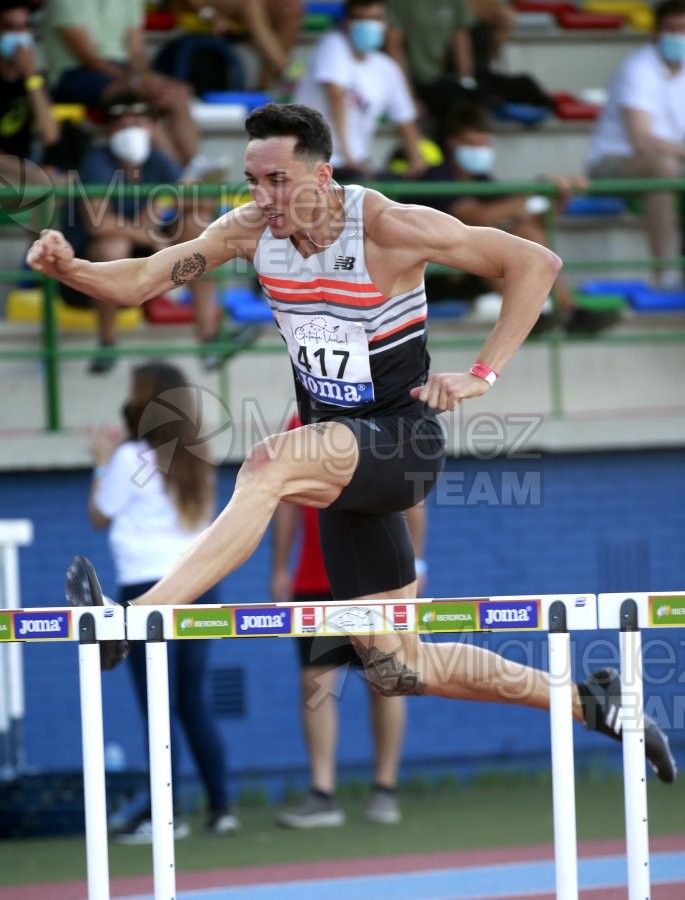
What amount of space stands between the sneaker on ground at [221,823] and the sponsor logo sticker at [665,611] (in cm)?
349

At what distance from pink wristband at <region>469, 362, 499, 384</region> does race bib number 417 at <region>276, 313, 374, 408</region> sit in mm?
365

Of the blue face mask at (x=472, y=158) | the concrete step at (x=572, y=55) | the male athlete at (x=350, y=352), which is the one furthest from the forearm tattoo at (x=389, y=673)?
the concrete step at (x=572, y=55)

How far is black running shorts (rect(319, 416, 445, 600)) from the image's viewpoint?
4.66 m

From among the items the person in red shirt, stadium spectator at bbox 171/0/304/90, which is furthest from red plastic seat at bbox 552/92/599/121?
the person in red shirt

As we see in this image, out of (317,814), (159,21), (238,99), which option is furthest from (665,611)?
(159,21)

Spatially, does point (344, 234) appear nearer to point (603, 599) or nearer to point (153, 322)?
point (603, 599)

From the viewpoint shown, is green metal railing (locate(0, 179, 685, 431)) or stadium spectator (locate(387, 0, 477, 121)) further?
stadium spectator (locate(387, 0, 477, 121))

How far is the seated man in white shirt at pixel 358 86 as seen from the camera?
9820 millimetres

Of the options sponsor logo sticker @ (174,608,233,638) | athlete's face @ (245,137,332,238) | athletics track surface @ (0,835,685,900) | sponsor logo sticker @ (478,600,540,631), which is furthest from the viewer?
athletics track surface @ (0,835,685,900)

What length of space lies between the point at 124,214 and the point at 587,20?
190 inches

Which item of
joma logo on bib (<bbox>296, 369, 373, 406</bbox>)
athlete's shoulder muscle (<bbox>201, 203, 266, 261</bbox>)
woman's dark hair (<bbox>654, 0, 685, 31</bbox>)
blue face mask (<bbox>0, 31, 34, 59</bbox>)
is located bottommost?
joma logo on bib (<bbox>296, 369, 373, 406</bbox>)

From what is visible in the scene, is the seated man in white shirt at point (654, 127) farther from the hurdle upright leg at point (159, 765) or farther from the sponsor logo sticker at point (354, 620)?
the hurdle upright leg at point (159, 765)

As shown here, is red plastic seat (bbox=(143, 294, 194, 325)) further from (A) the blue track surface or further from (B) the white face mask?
(A) the blue track surface

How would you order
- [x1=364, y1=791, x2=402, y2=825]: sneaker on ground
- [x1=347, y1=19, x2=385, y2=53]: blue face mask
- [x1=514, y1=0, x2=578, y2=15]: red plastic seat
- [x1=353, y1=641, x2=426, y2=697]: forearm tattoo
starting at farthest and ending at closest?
[x1=514, y1=0, x2=578, y2=15]: red plastic seat, [x1=347, y1=19, x2=385, y2=53]: blue face mask, [x1=364, y1=791, x2=402, y2=825]: sneaker on ground, [x1=353, y1=641, x2=426, y2=697]: forearm tattoo
